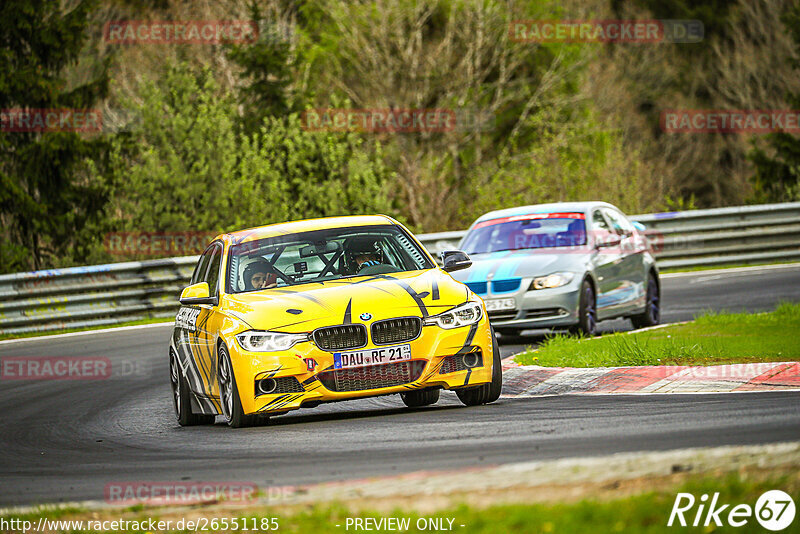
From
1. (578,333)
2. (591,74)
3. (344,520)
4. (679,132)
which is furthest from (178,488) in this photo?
(679,132)

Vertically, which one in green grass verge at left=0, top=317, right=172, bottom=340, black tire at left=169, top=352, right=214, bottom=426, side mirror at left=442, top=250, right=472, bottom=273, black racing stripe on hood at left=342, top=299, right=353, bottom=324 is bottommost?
green grass verge at left=0, top=317, right=172, bottom=340

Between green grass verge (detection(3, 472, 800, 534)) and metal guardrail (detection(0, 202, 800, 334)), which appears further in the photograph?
metal guardrail (detection(0, 202, 800, 334))

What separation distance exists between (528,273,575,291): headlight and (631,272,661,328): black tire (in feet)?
5.78

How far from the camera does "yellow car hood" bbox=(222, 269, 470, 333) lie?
986 centimetres

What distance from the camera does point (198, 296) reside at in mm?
10828

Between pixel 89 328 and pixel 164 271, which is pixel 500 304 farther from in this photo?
pixel 164 271

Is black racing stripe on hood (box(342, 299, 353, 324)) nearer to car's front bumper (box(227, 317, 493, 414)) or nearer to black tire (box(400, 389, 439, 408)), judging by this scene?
car's front bumper (box(227, 317, 493, 414))

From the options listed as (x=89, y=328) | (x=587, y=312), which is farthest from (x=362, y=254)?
(x=89, y=328)

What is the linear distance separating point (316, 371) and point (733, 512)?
15.8ft

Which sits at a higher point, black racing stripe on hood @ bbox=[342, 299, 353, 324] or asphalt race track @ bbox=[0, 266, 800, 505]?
black racing stripe on hood @ bbox=[342, 299, 353, 324]

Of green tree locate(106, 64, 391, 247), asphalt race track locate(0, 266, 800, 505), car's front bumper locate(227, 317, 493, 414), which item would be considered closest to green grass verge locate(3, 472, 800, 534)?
asphalt race track locate(0, 266, 800, 505)

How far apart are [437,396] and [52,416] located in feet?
11.9

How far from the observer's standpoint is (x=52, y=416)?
12.3 metres

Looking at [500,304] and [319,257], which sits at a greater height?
[319,257]
